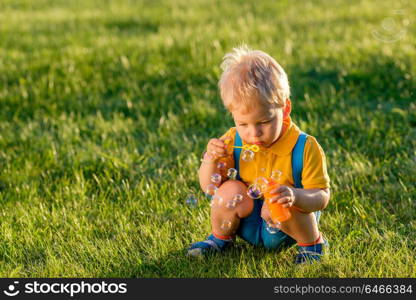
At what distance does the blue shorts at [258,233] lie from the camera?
330 centimetres

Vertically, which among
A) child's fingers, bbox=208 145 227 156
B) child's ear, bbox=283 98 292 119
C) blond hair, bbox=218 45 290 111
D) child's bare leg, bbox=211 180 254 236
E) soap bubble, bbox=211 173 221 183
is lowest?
child's bare leg, bbox=211 180 254 236

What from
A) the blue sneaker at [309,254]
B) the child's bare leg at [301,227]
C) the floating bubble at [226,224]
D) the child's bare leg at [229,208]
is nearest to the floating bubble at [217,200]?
the child's bare leg at [229,208]

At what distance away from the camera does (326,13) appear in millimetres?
8805

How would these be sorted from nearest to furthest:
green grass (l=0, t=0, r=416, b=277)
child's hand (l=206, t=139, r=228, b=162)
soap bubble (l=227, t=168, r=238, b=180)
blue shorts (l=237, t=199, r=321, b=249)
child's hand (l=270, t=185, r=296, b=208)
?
1. child's hand (l=270, t=185, r=296, b=208)
2. child's hand (l=206, t=139, r=228, b=162)
3. soap bubble (l=227, t=168, r=238, b=180)
4. blue shorts (l=237, t=199, r=321, b=249)
5. green grass (l=0, t=0, r=416, b=277)

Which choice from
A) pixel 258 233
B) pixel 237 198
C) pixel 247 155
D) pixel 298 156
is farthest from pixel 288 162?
pixel 258 233

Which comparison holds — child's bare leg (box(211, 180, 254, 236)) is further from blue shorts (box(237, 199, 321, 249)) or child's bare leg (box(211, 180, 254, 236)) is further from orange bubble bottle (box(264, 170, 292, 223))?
orange bubble bottle (box(264, 170, 292, 223))

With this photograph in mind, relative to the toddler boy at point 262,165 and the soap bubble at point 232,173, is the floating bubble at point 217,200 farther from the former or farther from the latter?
the soap bubble at point 232,173

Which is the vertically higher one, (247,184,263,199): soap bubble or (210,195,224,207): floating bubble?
(247,184,263,199): soap bubble

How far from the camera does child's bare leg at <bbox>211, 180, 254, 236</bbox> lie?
3.19 meters

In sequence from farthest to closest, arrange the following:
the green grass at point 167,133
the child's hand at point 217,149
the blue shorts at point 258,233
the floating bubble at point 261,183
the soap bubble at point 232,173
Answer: the green grass at point 167,133
the blue shorts at point 258,233
the soap bubble at point 232,173
the child's hand at point 217,149
the floating bubble at point 261,183

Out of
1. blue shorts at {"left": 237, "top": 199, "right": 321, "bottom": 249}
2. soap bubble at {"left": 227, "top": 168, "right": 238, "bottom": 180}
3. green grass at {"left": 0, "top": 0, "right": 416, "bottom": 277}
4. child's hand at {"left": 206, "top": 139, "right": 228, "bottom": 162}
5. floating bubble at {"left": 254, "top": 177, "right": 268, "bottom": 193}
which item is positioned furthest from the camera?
green grass at {"left": 0, "top": 0, "right": 416, "bottom": 277}

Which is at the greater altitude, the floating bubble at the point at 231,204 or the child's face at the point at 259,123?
the child's face at the point at 259,123

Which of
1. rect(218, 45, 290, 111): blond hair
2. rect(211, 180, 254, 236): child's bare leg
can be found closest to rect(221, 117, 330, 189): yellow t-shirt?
rect(211, 180, 254, 236): child's bare leg

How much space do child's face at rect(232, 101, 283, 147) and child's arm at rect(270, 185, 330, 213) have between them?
0.90 ft
